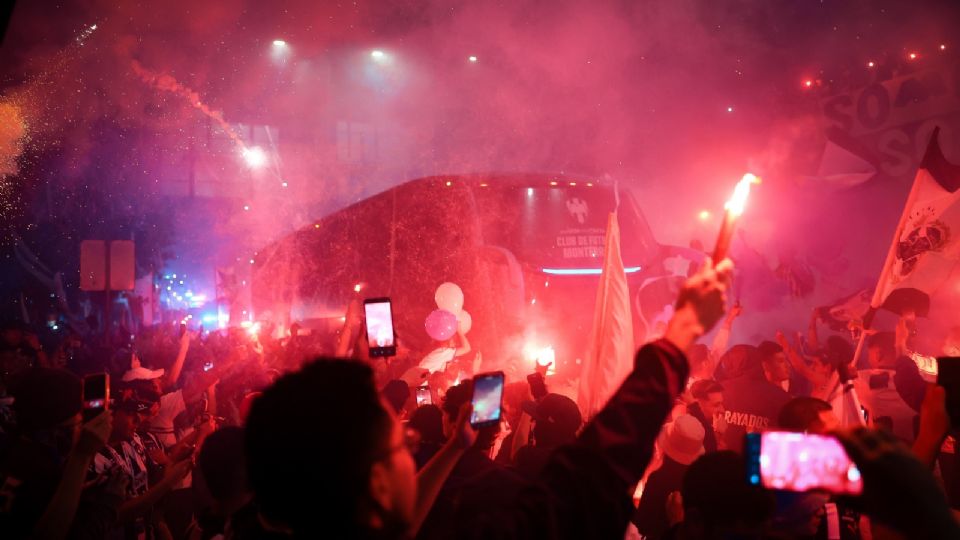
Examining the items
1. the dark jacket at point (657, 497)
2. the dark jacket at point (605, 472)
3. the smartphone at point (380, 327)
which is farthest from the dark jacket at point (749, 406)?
the dark jacket at point (605, 472)

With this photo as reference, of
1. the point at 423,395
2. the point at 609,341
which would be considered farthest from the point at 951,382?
the point at 423,395

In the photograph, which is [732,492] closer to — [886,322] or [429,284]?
[429,284]

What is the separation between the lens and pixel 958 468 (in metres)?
3.69

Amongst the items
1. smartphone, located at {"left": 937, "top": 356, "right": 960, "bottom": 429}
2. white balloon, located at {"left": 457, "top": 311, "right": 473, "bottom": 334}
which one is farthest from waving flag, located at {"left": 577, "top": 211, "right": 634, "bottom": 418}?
white balloon, located at {"left": 457, "top": 311, "right": 473, "bottom": 334}

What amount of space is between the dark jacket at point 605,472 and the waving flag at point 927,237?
439 centimetres

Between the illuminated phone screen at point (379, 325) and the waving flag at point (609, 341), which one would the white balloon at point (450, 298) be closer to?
the waving flag at point (609, 341)

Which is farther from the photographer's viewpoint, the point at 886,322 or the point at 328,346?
the point at 328,346

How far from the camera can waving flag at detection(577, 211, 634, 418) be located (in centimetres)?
477

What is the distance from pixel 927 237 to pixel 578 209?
487 centimetres

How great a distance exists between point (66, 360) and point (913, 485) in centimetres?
1049

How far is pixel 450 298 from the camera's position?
8.43 meters

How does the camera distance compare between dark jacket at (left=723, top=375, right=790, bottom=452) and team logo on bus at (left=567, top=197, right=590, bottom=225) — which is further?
team logo on bus at (left=567, top=197, right=590, bottom=225)

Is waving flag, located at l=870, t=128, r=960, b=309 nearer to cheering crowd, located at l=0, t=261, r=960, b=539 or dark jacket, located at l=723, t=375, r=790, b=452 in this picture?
cheering crowd, located at l=0, t=261, r=960, b=539

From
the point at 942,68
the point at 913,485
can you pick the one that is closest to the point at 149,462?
the point at 913,485
